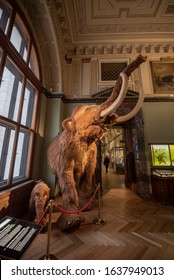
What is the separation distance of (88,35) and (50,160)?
270 inches

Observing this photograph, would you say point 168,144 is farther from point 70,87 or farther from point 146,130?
point 70,87

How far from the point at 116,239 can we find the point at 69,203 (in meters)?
1.06

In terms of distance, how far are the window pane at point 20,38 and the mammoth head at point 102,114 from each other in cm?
307

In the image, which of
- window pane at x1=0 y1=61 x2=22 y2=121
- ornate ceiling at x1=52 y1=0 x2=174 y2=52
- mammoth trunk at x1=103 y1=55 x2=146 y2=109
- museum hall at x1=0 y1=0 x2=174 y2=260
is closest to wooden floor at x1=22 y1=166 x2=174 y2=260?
museum hall at x1=0 y1=0 x2=174 y2=260

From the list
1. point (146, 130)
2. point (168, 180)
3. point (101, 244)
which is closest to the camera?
point (101, 244)

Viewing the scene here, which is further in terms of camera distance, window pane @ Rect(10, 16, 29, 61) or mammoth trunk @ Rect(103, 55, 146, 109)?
window pane @ Rect(10, 16, 29, 61)

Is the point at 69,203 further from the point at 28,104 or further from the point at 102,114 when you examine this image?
the point at 28,104

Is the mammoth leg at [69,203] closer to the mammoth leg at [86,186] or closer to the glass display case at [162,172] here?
the mammoth leg at [86,186]

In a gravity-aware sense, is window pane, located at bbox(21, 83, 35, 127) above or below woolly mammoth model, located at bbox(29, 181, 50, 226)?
above

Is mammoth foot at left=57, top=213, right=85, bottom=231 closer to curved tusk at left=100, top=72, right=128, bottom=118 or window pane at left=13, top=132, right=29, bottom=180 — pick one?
curved tusk at left=100, top=72, right=128, bottom=118

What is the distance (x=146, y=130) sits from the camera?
5586 mm

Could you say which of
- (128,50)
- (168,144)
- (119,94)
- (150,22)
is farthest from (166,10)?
(119,94)

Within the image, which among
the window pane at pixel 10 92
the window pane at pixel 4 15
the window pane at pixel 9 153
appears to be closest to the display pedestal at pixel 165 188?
the window pane at pixel 9 153

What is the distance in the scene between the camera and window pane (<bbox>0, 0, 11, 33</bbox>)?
10.4 ft
